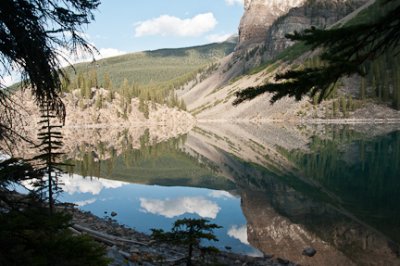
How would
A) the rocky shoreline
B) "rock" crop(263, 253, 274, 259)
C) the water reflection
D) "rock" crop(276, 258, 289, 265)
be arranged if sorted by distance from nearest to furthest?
1. the rocky shoreline
2. "rock" crop(276, 258, 289, 265)
3. "rock" crop(263, 253, 274, 259)
4. the water reflection

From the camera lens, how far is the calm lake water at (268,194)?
2481cm

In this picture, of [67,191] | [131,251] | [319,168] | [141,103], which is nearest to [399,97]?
[141,103]

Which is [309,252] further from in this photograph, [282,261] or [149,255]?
[149,255]

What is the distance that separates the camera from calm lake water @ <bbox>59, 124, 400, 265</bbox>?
81.4ft

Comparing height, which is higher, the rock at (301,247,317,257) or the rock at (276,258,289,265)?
the rock at (276,258,289,265)

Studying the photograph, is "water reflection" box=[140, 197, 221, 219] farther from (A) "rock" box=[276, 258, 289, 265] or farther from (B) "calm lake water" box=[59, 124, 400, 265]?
(A) "rock" box=[276, 258, 289, 265]

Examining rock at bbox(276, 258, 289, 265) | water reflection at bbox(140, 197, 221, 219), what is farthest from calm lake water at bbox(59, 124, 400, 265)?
rock at bbox(276, 258, 289, 265)

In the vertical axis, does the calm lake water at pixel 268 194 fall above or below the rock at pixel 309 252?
below

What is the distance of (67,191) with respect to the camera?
42250 mm

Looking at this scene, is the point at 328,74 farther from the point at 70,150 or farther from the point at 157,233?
the point at 70,150

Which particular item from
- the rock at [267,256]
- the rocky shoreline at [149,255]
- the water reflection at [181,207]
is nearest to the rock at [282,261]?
the rocky shoreline at [149,255]

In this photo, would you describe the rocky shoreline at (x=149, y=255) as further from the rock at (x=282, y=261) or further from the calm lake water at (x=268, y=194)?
the calm lake water at (x=268, y=194)

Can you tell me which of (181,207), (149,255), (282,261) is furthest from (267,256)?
(181,207)

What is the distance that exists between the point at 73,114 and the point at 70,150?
8757 centimetres
